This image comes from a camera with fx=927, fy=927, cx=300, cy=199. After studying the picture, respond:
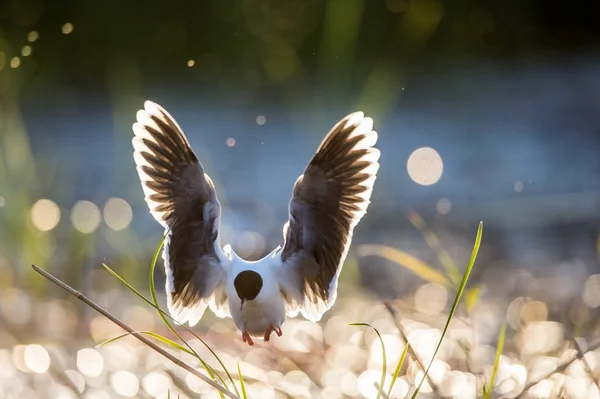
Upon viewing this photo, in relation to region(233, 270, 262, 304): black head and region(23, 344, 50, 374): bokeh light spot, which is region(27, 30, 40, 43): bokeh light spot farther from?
region(233, 270, 262, 304): black head

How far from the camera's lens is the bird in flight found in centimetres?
174

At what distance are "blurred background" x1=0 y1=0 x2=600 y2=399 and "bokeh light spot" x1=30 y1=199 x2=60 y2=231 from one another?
16 mm

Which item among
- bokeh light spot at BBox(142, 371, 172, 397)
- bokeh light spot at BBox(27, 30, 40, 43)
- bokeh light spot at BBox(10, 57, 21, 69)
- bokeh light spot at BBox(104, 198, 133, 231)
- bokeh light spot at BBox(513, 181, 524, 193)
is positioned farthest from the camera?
bokeh light spot at BBox(27, 30, 40, 43)

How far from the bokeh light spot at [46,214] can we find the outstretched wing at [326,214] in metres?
1.81

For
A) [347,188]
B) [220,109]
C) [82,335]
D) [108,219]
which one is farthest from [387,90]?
[347,188]

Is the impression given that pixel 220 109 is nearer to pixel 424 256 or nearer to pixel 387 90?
pixel 387 90

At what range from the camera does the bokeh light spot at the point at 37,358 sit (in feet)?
6.52

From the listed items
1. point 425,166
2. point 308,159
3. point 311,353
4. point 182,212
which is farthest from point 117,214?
point 182,212

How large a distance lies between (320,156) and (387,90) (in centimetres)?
415

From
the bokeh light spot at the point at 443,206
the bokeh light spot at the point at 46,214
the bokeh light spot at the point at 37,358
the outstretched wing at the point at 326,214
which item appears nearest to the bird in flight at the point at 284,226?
the outstretched wing at the point at 326,214

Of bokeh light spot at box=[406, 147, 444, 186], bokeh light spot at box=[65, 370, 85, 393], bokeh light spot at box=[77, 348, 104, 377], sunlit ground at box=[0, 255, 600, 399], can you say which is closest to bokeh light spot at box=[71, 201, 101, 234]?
sunlit ground at box=[0, 255, 600, 399]

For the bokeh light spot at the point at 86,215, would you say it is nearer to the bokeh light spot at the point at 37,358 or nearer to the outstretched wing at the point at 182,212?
the bokeh light spot at the point at 37,358

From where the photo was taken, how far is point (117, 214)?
4.09m

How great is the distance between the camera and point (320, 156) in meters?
1.79
